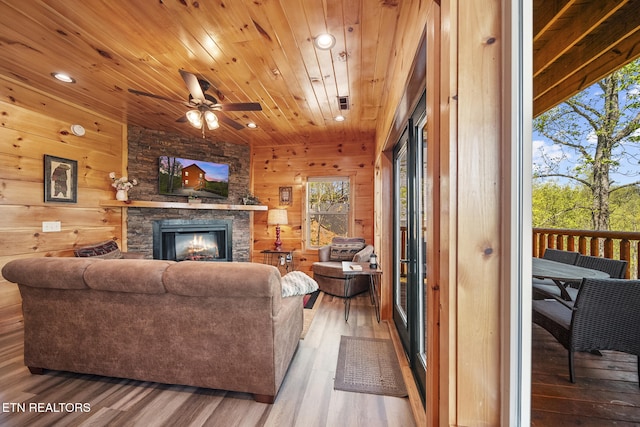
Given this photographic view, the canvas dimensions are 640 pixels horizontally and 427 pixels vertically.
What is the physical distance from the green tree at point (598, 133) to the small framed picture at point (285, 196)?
178 inches

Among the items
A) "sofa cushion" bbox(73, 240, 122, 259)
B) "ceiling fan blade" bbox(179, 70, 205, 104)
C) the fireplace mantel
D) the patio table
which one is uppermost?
"ceiling fan blade" bbox(179, 70, 205, 104)

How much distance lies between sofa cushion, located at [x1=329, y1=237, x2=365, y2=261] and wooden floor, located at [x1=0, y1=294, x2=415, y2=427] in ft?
7.77

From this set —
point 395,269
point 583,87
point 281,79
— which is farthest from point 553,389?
point 281,79

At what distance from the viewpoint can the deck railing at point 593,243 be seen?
62 centimetres

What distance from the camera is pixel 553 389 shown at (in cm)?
91

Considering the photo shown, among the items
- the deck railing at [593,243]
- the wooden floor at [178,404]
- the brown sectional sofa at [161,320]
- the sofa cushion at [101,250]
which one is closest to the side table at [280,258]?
the sofa cushion at [101,250]

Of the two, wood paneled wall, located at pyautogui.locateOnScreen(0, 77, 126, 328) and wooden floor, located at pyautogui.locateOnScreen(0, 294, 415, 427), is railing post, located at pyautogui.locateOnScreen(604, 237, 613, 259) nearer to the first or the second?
wooden floor, located at pyautogui.locateOnScreen(0, 294, 415, 427)

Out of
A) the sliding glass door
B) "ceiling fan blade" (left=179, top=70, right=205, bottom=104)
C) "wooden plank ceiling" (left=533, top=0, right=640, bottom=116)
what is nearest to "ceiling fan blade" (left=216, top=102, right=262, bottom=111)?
"ceiling fan blade" (left=179, top=70, right=205, bottom=104)

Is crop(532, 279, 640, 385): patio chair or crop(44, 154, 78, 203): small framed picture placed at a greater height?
crop(44, 154, 78, 203): small framed picture

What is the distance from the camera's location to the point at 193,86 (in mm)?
2223

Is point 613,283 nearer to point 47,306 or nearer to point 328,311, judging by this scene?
point 328,311

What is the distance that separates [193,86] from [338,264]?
3154mm

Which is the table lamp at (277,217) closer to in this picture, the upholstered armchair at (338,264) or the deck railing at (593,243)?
the upholstered armchair at (338,264)

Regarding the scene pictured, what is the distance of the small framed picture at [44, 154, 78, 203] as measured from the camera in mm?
2996
